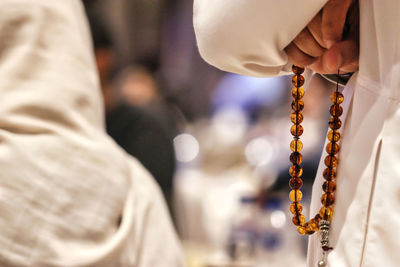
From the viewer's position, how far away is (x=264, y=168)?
3.20m

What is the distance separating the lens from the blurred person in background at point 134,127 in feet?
6.88

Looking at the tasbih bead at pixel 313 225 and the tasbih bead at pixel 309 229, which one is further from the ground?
the tasbih bead at pixel 313 225

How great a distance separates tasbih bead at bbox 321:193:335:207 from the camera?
64 centimetres

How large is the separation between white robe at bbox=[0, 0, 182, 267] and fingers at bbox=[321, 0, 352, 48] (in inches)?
21.5

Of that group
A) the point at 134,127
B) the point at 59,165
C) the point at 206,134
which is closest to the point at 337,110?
the point at 59,165

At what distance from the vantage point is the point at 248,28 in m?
0.58

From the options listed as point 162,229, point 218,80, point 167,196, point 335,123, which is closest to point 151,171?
point 167,196

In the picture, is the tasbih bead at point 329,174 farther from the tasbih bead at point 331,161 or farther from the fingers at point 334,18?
the fingers at point 334,18

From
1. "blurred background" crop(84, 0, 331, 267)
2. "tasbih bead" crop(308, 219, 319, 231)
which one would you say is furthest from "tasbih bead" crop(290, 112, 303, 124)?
"blurred background" crop(84, 0, 331, 267)

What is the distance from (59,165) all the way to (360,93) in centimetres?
56

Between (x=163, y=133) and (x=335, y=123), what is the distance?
5.00 feet

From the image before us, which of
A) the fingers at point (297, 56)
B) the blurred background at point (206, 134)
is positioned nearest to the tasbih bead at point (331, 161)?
the fingers at point (297, 56)

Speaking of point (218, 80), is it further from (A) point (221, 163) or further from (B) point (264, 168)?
(B) point (264, 168)

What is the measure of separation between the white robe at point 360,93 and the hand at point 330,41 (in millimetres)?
19
